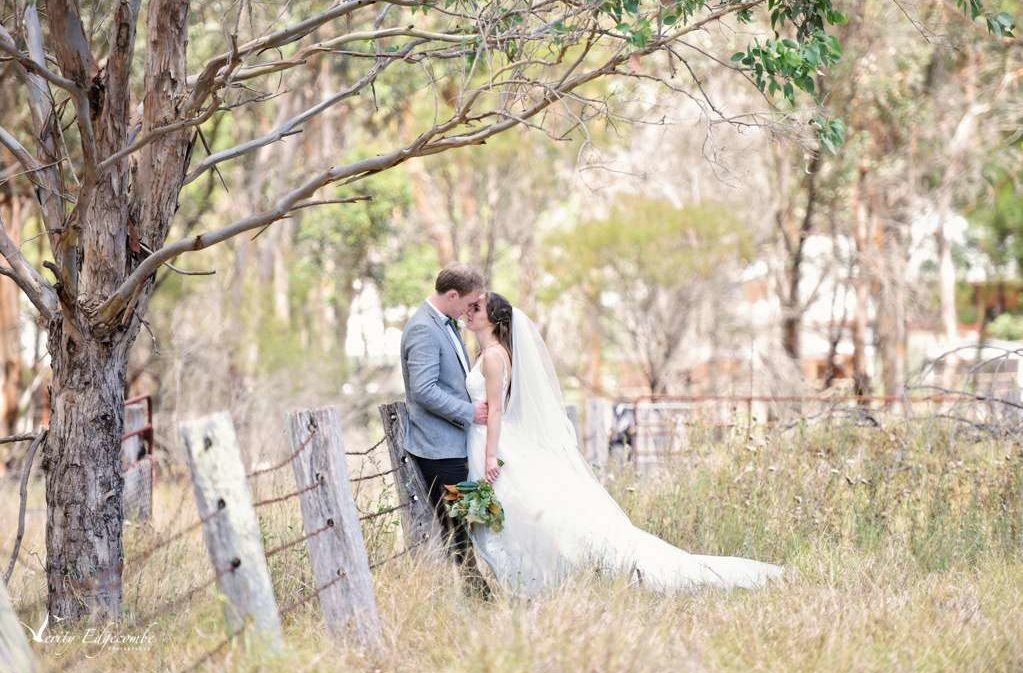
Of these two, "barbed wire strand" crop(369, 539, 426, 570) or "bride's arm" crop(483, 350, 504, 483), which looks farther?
"bride's arm" crop(483, 350, 504, 483)

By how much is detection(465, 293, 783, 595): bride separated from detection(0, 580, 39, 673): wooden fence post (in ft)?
9.55

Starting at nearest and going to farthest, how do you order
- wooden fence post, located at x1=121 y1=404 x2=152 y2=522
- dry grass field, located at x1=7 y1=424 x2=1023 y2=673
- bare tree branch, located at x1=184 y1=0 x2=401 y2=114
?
dry grass field, located at x1=7 y1=424 x2=1023 y2=673 < bare tree branch, located at x1=184 y1=0 x2=401 y2=114 < wooden fence post, located at x1=121 y1=404 x2=152 y2=522

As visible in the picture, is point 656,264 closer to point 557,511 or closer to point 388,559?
point 557,511

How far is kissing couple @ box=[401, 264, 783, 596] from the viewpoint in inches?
273

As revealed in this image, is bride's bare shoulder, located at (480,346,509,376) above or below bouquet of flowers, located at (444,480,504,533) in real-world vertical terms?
above

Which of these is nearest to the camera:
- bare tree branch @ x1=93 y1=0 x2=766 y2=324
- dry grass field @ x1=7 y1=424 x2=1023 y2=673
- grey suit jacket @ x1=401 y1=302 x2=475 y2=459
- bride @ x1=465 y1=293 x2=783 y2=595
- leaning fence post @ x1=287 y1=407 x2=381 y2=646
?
dry grass field @ x1=7 y1=424 x2=1023 y2=673

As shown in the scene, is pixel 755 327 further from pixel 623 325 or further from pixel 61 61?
pixel 61 61

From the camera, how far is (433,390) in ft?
22.4

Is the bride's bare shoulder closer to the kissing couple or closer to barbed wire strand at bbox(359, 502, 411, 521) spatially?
the kissing couple

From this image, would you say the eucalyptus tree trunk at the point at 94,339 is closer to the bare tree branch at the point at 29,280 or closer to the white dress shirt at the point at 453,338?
the bare tree branch at the point at 29,280

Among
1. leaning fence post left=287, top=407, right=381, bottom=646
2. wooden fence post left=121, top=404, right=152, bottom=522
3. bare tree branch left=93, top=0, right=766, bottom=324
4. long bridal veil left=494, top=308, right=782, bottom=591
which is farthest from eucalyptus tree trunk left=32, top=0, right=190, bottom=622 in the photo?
wooden fence post left=121, top=404, right=152, bottom=522

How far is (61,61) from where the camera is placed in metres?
6.28

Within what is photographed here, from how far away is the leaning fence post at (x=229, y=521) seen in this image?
4543 mm

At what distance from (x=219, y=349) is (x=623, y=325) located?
957 centimetres
